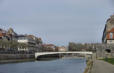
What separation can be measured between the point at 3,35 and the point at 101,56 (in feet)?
167

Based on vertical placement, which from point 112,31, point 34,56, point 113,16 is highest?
point 113,16

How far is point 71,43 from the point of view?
150 m

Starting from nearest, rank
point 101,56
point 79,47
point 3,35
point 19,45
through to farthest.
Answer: point 101,56, point 19,45, point 3,35, point 79,47

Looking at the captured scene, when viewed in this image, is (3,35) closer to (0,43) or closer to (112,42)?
(0,43)

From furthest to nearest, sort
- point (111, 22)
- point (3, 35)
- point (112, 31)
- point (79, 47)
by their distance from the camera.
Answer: point (79, 47) < point (3, 35) < point (111, 22) < point (112, 31)

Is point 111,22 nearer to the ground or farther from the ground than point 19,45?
farther from the ground

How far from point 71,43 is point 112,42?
72.2m

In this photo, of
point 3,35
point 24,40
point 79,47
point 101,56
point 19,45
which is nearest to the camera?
point 101,56

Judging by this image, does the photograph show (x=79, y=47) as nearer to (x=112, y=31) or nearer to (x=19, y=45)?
(x=19, y=45)

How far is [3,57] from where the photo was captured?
71562 millimetres

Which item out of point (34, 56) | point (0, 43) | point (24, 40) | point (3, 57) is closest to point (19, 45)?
point (34, 56)

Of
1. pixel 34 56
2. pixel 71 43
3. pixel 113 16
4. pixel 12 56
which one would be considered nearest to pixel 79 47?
pixel 71 43

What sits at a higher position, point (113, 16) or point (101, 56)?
point (113, 16)

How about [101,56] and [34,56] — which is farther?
[34,56]
